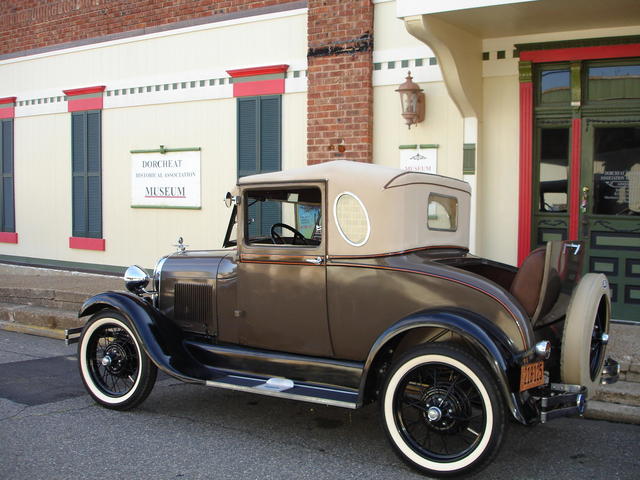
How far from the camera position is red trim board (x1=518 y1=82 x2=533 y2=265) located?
7516 mm

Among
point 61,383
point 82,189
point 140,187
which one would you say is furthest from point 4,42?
point 61,383

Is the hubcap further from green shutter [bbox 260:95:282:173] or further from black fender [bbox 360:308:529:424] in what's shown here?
green shutter [bbox 260:95:282:173]

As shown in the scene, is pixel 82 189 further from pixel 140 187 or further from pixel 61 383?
pixel 61 383

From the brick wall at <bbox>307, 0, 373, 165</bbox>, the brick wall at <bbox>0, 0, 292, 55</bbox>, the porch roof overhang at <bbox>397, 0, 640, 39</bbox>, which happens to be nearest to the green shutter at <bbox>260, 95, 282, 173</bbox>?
the brick wall at <bbox>307, 0, 373, 165</bbox>

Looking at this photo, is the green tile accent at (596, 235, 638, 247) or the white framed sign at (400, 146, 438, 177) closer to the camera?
the green tile accent at (596, 235, 638, 247)

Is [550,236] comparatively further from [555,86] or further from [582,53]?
[582,53]

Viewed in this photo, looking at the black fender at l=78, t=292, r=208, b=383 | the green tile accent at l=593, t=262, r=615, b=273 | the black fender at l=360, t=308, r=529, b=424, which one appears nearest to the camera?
the black fender at l=360, t=308, r=529, b=424

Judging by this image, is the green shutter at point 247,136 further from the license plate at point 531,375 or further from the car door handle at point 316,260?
the license plate at point 531,375

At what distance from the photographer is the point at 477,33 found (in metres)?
7.47

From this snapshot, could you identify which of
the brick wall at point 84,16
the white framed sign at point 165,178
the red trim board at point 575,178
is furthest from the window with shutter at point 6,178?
the red trim board at point 575,178

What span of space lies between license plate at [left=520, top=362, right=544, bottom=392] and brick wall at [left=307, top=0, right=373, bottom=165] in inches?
190

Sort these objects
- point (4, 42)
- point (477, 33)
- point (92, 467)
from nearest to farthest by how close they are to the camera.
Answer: point (92, 467) → point (477, 33) → point (4, 42)

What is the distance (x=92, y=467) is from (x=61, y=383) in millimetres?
2130

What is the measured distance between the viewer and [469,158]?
770cm
